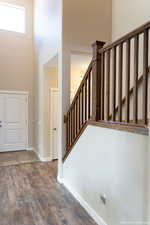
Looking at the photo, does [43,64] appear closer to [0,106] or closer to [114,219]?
[0,106]

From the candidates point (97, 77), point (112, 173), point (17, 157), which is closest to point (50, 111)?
point (17, 157)

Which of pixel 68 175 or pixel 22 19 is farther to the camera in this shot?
pixel 22 19

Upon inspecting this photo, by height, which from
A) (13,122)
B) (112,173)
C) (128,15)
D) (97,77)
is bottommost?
(112,173)

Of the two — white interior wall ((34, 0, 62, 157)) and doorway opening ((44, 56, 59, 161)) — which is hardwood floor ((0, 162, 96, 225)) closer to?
doorway opening ((44, 56, 59, 161))

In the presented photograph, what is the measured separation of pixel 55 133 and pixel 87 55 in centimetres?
254

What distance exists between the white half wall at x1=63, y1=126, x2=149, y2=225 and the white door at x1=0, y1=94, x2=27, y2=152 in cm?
399

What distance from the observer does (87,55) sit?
12.7 ft

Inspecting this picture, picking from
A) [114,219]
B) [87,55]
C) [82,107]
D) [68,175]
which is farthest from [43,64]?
[114,219]

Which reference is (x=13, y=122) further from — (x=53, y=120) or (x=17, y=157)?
(x=53, y=120)

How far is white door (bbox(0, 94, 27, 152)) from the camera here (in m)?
6.41

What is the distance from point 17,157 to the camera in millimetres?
5691

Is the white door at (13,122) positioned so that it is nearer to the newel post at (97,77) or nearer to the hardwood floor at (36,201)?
the hardwood floor at (36,201)

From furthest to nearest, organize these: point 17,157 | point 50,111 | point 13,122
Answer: point 13,122 < point 17,157 < point 50,111

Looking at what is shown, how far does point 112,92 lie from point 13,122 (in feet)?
16.7
